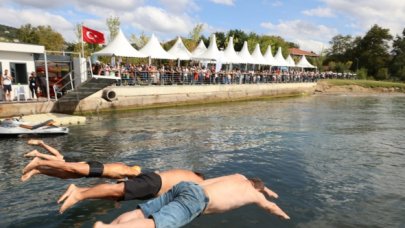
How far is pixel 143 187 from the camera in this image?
614 cm

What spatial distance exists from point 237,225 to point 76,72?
22.6m

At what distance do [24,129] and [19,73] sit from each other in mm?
8757

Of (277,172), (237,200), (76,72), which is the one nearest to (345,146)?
(277,172)

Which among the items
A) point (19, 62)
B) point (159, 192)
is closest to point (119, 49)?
point (19, 62)

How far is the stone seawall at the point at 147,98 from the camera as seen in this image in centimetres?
2502

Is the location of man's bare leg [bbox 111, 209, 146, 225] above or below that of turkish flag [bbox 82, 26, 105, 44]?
below

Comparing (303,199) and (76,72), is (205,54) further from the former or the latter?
(303,199)

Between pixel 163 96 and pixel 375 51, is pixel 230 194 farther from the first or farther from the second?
pixel 375 51

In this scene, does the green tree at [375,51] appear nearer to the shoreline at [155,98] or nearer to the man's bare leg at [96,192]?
the shoreline at [155,98]

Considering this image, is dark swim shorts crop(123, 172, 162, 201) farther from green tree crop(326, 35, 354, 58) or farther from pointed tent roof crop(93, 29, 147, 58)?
green tree crop(326, 35, 354, 58)

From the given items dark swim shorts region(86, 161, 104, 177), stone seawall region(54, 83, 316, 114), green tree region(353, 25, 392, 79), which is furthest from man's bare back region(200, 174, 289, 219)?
green tree region(353, 25, 392, 79)

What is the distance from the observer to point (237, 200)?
18.7 feet

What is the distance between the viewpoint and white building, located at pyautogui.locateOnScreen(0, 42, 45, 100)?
2477cm

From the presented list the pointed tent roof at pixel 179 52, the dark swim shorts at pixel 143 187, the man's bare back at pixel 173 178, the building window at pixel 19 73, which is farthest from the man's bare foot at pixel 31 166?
the pointed tent roof at pixel 179 52
